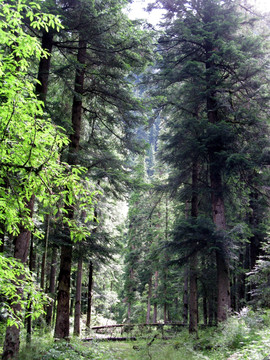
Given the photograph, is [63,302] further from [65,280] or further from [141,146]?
[141,146]

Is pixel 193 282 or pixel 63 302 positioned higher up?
pixel 193 282

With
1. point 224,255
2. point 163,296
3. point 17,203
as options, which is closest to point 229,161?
point 224,255

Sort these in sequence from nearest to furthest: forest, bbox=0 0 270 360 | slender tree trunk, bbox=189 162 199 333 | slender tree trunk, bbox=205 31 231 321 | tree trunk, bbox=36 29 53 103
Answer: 1. forest, bbox=0 0 270 360
2. tree trunk, bbox=36 29 53 103
3. slender tree trunk, bbox=205 31 231 321
4. slender tree trunk, bbox=189 162 199 333

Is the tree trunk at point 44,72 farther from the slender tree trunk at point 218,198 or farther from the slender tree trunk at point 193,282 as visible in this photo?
the slender tree trunk at point 193,282

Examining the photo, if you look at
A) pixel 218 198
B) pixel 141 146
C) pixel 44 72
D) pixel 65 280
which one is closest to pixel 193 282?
pixel 218 198

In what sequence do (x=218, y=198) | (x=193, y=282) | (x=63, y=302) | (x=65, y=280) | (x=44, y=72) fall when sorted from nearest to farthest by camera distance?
1. (x=44, y=72)
2. (x=63, y=302)
3. (x=65, y=280)
4. (x=218, y=198)
5. (x=193, y=282)

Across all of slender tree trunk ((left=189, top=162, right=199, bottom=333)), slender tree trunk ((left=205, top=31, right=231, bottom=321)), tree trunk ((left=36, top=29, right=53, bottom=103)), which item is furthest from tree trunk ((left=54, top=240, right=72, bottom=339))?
slender tree trunk ((left=189, top=162, right=199, bottom=333))

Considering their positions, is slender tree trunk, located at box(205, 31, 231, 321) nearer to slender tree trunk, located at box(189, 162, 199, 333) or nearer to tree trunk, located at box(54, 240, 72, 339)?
slender tree trunk, located at box(189, 162, 199, 333)

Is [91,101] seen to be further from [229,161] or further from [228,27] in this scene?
Answer: [228,27]

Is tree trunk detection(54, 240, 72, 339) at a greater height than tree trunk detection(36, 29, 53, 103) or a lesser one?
lesser

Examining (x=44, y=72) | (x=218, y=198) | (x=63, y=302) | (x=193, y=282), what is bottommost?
(x=63, y=302)

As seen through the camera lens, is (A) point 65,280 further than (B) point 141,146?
No

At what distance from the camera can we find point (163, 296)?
2577cm

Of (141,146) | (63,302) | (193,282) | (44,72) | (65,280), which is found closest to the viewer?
(44,72)
